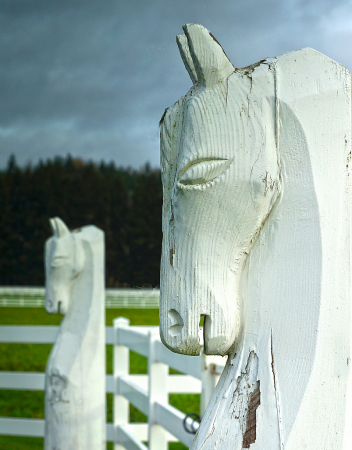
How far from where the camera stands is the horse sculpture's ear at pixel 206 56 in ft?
2.23

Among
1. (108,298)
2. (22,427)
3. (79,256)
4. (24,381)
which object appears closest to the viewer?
(79,256)

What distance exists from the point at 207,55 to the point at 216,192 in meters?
0.19

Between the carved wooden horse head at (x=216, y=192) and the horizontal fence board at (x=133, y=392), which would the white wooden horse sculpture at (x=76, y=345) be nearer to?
the horizontal fence board at (x=133, y=392)

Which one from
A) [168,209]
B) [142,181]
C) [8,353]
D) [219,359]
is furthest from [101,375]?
[8,353]

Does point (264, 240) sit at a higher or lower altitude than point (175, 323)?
higher

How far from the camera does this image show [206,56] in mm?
681

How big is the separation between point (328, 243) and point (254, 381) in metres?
0.21

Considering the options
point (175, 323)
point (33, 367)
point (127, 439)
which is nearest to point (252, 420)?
point (175, 323)

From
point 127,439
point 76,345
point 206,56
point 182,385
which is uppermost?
point 206,56

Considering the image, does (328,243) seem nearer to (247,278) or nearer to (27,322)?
(247,278)

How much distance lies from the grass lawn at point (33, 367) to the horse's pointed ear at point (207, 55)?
515cm

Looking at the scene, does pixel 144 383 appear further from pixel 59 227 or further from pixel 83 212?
pixel 83 212

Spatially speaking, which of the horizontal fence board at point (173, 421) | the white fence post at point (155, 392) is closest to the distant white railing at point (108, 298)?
the white fence post at point (155, 392)

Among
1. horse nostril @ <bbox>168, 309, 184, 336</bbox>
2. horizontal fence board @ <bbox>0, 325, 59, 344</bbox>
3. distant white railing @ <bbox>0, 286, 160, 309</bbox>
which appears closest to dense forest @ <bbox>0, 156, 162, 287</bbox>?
distant white railing @ <bbox>0, 286, 160, 309</bbox>
